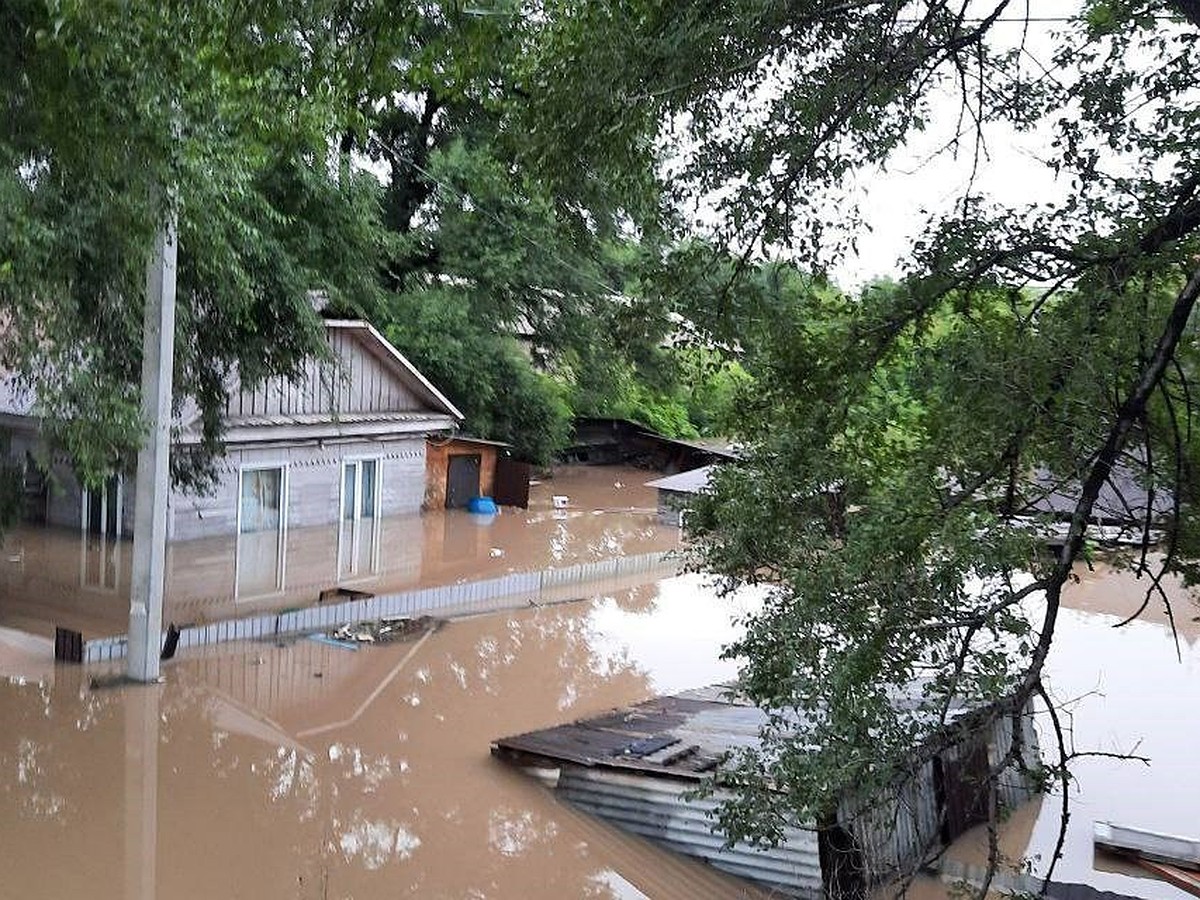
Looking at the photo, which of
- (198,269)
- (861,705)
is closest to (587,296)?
(198,269)

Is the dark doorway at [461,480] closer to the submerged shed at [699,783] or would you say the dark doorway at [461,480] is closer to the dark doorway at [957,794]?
the submerged shed at [699,783]

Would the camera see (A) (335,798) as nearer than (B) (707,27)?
→ No

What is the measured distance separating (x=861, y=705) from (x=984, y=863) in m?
5.65

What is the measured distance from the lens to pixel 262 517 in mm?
21875

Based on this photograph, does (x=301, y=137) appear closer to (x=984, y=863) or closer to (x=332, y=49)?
(x=332, y=49)

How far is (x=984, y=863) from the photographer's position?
10.2 m

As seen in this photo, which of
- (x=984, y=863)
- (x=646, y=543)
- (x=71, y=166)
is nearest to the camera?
(x=71, y=166)

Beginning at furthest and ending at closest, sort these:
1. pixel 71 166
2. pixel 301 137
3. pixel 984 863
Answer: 1. pixel 984 863
2. pixel 301 137
3. pixel 71 166

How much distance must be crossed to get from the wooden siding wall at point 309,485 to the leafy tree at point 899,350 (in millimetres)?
13151

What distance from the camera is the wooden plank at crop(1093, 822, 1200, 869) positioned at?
10.3 m

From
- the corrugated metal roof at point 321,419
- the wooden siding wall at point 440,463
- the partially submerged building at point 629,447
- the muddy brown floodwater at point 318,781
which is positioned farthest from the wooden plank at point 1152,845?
the partially submerged building at point 629,447

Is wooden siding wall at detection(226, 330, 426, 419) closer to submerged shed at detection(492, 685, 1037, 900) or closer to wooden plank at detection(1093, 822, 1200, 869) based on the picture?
submerged shed at detection(492, 685, 1037, 900)

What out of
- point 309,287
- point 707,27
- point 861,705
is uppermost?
point 707,27

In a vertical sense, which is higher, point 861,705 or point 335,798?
point 861,705
